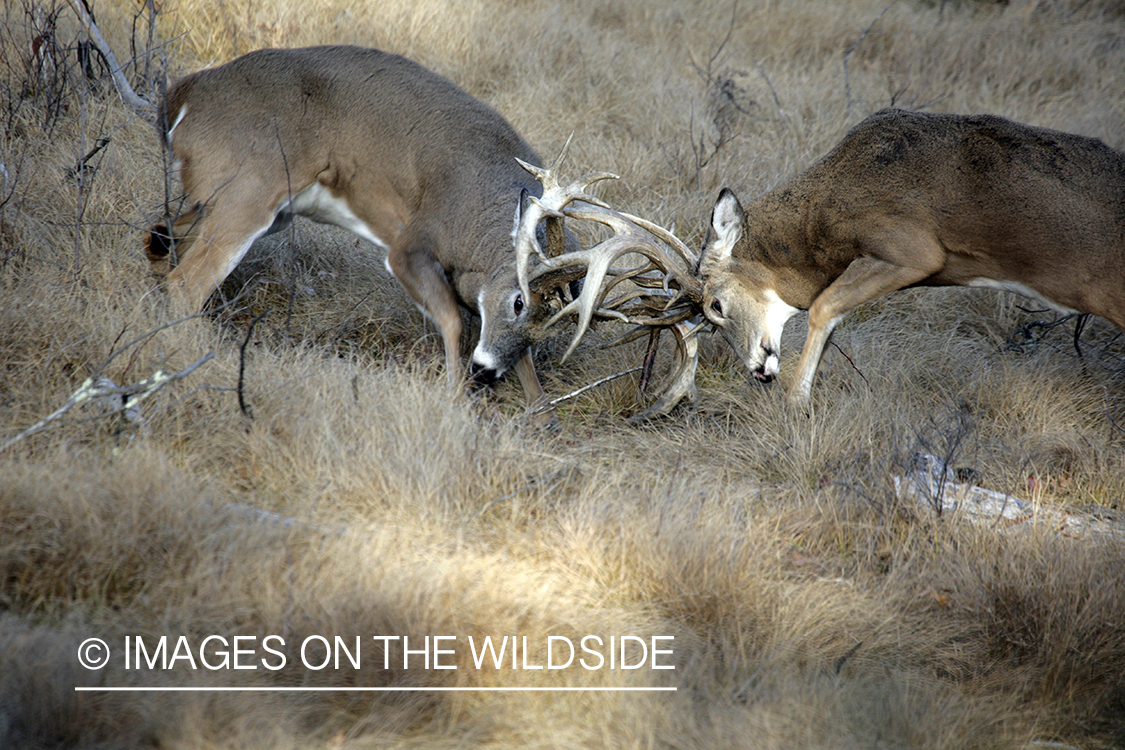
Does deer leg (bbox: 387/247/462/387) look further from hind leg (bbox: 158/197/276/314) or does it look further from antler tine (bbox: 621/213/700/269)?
antler tine (bbox: 621/213/700/269)

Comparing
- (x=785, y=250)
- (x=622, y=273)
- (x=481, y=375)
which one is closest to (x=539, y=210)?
(x=622, y=273)

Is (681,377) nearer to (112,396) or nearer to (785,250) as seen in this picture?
(785,250)

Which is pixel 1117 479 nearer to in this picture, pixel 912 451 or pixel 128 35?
pixel 912 451

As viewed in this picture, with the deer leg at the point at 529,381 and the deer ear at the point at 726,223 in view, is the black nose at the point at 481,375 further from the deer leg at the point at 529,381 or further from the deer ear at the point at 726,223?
the deer ear at the point at 726,223

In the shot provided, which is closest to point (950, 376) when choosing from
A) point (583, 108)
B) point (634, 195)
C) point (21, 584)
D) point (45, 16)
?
point (634, 195)

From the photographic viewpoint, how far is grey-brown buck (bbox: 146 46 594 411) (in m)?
4.97

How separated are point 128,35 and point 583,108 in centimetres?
368

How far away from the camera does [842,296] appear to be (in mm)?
5000

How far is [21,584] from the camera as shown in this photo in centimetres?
288

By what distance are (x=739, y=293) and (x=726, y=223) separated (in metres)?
0.41

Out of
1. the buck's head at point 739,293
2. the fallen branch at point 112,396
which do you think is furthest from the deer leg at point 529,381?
the fallen branch at point 112,396

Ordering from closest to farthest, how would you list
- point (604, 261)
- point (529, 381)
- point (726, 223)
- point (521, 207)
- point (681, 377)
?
point (604, 261), point (521, 207), point (681, 377), point (529, 381), point (726, 223)

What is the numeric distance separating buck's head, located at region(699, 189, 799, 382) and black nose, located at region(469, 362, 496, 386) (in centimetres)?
129

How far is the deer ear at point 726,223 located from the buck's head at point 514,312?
981 millimetres
